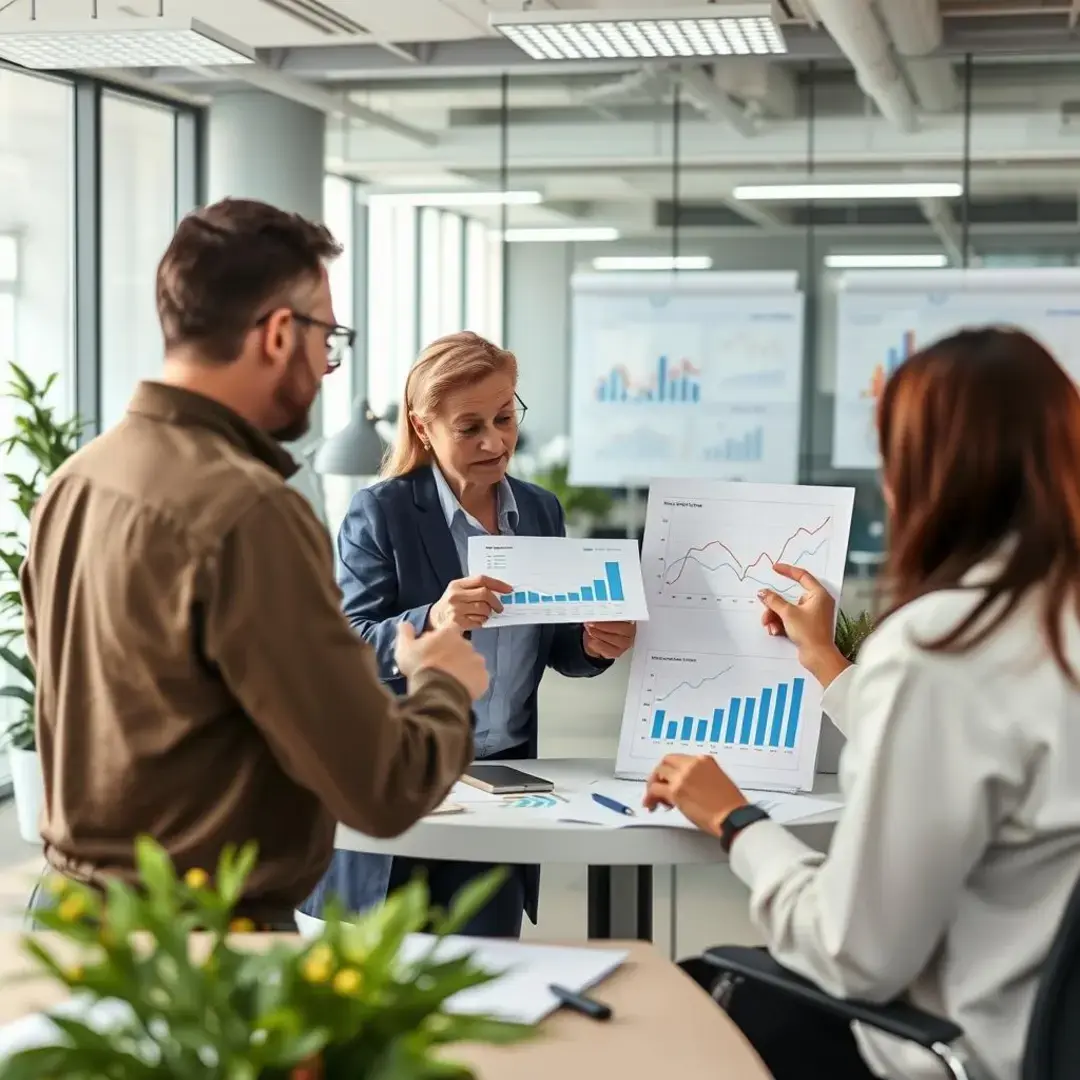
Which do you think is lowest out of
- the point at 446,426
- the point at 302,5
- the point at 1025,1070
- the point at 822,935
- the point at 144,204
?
the point at 1025,1070

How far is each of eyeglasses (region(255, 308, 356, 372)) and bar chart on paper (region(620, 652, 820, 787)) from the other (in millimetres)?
1075

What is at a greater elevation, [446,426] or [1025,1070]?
[446,426]

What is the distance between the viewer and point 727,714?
2.87 meters

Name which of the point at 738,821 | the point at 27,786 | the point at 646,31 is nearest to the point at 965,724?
the point at 738,821

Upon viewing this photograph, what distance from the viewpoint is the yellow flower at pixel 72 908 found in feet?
3.45

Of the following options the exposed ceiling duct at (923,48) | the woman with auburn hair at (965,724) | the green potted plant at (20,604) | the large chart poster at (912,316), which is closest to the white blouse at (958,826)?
the woman with auburn hair at (965,724)

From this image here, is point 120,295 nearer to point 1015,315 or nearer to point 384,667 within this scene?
point 1015,315

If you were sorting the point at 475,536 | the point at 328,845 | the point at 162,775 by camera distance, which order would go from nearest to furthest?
the point at 162,775
the point at 328,845
the point at 475,536

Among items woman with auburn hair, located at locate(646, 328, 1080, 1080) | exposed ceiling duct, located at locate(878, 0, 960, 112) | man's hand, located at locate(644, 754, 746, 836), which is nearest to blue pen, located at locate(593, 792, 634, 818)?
man's hand, located at locate(644, 754, 746, 836)

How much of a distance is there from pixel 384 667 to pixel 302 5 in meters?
4.00

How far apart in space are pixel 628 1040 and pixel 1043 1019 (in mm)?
495

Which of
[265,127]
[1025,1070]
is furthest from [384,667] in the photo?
[265,127]

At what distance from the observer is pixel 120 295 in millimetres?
7840

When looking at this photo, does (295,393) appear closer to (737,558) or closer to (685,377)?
(737,558)
